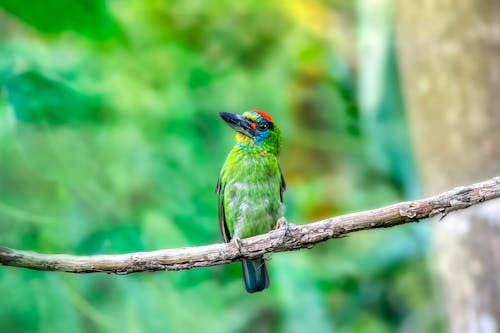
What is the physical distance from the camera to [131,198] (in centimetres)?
380

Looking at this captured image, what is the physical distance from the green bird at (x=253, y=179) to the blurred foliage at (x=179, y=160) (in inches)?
24.9

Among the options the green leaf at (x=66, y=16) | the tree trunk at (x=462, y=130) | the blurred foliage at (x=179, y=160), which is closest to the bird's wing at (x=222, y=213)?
the blurred foliage at (x=179, y=160)

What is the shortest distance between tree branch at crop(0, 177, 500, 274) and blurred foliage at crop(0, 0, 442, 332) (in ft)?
3.63

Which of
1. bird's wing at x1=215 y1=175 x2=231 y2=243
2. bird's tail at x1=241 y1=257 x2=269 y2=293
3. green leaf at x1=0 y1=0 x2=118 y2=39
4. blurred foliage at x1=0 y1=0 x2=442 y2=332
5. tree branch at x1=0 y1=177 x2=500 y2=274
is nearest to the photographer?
tree branch at x1=0 y1=177 x2=500 y2=274

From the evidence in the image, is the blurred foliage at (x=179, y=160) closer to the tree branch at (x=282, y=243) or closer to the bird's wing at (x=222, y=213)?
the bird's wing at (x=222, y=213)

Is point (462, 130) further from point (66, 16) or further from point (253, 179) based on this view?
point (66, 16)

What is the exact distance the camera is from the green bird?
2426 mm

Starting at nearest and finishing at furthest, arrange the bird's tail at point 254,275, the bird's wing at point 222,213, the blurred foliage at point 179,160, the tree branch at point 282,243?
the tree branch at point 282,243
the bird's tail at point 254,275
the bird's wing at point 222,213
the blurred foliage at point 179,160

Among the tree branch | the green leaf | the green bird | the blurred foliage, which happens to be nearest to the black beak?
the green bird

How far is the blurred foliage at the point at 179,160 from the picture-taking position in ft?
10.2

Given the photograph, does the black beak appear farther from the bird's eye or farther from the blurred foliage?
the blurred foliage

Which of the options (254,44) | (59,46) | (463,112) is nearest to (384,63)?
(254,44)

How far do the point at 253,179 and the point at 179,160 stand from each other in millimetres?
1582

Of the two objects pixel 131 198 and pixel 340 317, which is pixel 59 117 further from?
pixel 340 317
